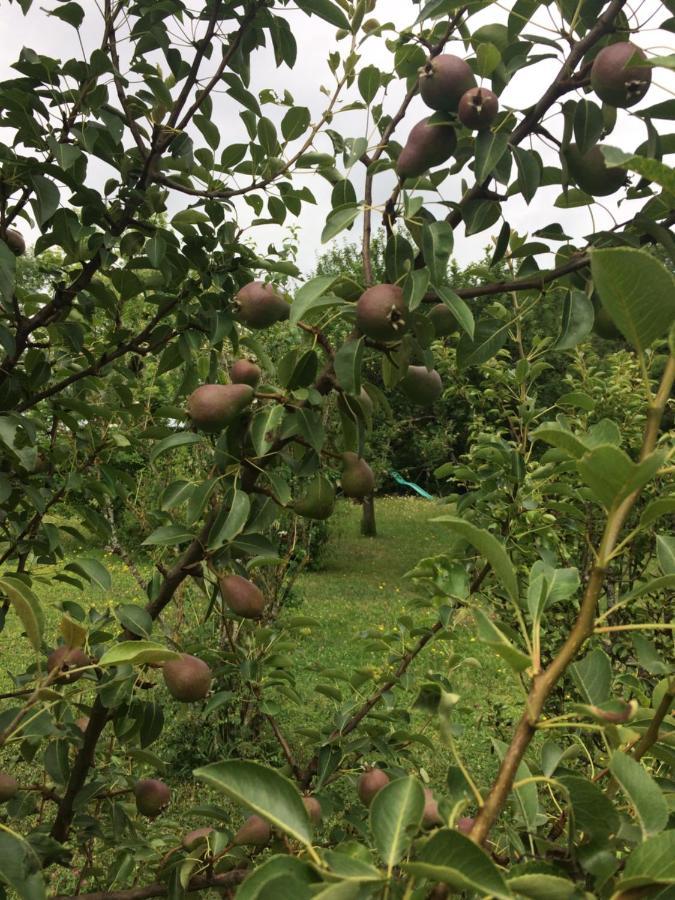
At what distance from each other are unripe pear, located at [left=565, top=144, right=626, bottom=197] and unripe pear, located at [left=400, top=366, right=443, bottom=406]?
37 centimetres

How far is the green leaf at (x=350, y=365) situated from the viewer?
93cm

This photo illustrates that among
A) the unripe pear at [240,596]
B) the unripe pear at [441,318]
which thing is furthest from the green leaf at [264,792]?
the unripe pear at [441,318]

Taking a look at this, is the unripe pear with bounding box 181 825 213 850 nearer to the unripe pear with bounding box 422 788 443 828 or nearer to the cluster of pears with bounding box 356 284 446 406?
the unripe pear with bounding box 422 788 443 828

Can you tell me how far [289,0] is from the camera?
1.56m

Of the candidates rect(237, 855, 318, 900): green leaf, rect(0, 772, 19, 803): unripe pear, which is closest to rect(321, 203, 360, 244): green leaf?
rect(237, 855, 318, 900): green leaf

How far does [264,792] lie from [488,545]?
26cm

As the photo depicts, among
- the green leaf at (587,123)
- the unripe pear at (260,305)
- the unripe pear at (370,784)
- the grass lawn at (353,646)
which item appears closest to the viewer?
the green leaf at (587,123)

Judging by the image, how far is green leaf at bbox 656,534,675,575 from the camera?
26.5 inches

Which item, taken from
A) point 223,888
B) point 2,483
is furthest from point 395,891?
point 2,483

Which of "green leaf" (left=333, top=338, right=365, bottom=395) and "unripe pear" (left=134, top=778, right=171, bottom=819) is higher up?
"green leaf" (left=333, top=338, right=365, bottom=395)

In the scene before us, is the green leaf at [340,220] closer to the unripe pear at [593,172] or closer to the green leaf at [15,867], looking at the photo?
the unripe pear at [593,172]

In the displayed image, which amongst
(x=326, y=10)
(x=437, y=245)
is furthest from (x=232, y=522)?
(x=326, y=10)

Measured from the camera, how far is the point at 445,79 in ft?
2.98

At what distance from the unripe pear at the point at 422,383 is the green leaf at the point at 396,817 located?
27.7 inches
